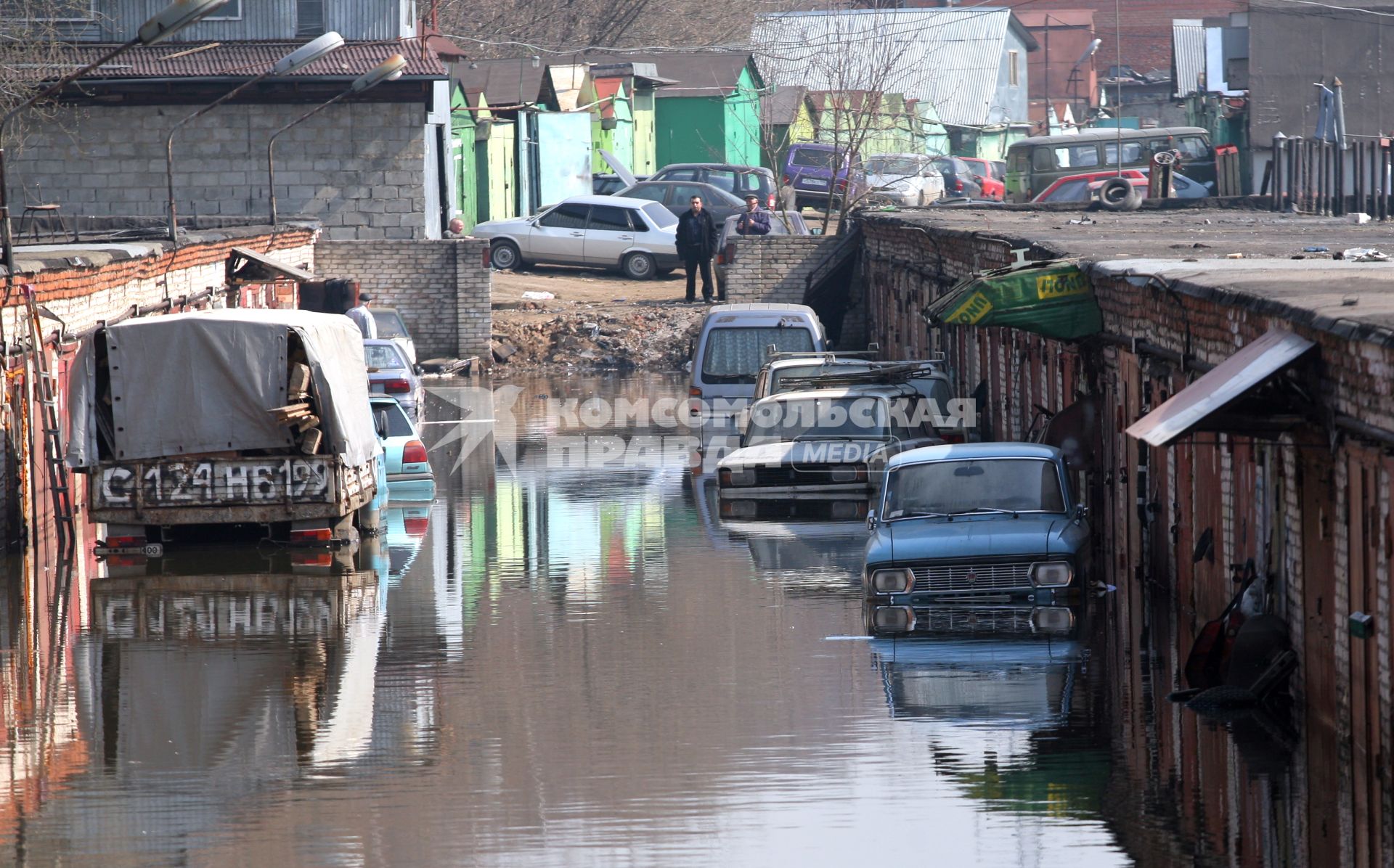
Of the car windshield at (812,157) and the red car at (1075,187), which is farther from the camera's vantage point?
the car windshield at (812,157)

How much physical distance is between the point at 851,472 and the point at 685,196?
25.8 m

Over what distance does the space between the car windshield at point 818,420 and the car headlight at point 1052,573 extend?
6.53 m

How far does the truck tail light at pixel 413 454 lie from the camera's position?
800 inches

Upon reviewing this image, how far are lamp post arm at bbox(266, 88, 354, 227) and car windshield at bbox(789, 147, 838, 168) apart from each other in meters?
18.0

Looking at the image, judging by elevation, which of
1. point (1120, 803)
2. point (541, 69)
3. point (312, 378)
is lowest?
point (1120, 803)

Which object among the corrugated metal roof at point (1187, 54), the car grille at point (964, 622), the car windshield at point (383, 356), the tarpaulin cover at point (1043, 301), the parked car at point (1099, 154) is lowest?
the car grille at point (964, 622)

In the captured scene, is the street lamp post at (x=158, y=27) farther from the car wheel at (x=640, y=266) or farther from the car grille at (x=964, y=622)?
the car wheel at (x=640, y=266)

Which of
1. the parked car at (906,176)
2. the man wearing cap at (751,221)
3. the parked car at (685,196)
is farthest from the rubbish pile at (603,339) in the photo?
the parked car at (906,176)

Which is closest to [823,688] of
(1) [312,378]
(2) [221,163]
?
(1) [312,378]

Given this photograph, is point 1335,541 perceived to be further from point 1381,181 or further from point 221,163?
point 221,163

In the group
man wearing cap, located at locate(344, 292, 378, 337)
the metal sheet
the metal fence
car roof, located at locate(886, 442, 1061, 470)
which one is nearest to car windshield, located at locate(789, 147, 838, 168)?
the metal fence

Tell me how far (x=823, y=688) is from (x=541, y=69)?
42014 mm

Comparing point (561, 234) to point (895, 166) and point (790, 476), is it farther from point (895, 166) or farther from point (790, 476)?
point (790, 476)

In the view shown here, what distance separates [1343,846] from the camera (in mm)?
7613
